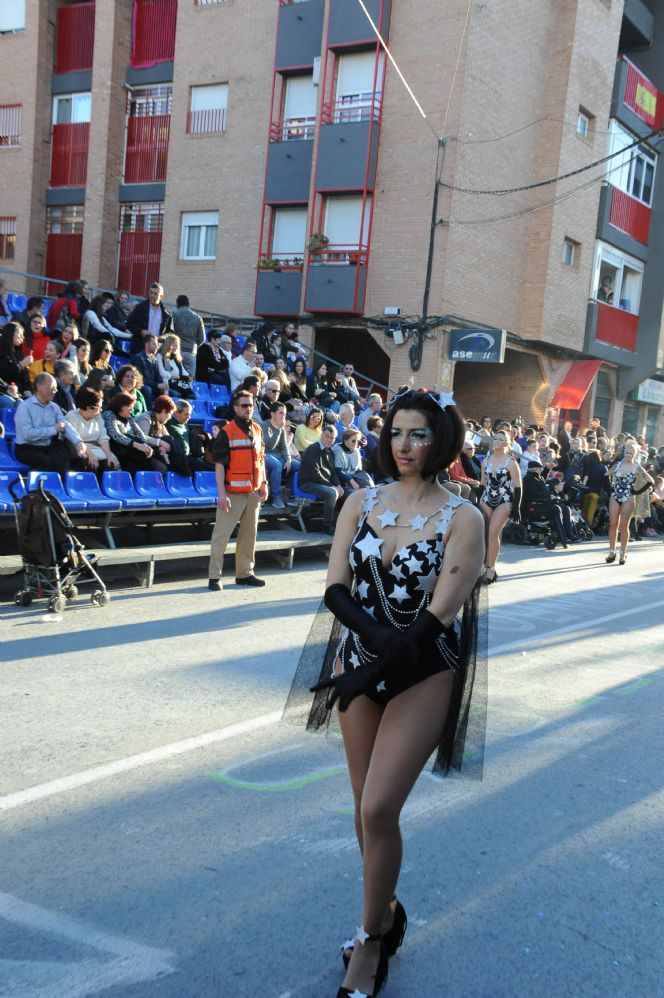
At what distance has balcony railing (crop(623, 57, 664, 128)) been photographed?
98.7 feet

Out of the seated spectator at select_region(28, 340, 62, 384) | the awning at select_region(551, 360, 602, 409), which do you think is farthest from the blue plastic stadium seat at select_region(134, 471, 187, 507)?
the awning at select_region(551, 360, 602, 409)

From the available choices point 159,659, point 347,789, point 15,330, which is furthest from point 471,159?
point 347,789

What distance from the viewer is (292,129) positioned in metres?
25.4

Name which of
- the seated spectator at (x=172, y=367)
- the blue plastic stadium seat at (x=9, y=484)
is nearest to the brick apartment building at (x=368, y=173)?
the seated spectator at (x=172, y=367)

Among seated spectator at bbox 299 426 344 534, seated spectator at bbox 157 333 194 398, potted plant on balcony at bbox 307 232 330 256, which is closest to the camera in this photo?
seated spectator at bbox 299 426 344 534

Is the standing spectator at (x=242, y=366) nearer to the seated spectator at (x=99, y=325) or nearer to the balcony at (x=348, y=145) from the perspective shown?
the seated spectator at (x=99, y=325)

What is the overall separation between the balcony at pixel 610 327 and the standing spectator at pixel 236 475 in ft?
72.5

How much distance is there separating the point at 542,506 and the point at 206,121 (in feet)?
54.6

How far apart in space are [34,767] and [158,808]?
795 millimetres

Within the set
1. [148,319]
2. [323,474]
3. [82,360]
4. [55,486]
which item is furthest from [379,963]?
[148,319]

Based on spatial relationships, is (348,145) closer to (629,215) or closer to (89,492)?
(629,215)

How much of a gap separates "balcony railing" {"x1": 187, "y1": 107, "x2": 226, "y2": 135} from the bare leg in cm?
2617

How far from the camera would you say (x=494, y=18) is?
77.4ft

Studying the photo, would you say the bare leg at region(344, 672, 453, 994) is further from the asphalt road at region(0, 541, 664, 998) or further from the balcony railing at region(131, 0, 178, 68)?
the balcony railing at region(131, 0, 178, 68)
